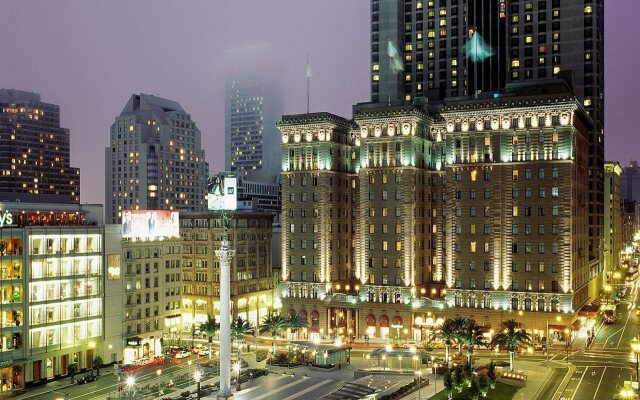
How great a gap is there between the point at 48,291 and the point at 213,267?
49498mm

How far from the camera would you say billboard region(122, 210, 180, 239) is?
427 ft

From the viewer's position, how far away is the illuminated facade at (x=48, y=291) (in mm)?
108375

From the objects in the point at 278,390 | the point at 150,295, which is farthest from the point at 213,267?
the point at 278,390

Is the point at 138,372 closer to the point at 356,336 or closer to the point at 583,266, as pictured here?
the point at 356,336

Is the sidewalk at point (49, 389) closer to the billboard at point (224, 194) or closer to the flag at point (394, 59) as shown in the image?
the billboard at point (224, 194)

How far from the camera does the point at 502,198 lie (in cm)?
13725

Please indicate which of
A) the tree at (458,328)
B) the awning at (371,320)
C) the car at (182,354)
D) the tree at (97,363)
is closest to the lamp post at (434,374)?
the tree at (458,328)

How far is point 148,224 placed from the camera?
135250 millimetres

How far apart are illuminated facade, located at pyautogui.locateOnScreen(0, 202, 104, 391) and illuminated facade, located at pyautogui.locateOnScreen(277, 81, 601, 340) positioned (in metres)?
47.9

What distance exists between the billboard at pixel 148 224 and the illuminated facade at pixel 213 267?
632 inches

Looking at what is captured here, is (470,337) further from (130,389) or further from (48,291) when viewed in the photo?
(48,291)

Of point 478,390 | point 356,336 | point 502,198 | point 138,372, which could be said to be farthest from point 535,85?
point 138,372

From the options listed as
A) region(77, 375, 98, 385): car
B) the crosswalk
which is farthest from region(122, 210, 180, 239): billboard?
Answer: the crosswalk

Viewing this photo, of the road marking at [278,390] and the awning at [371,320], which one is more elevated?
the awning at [371,320]
